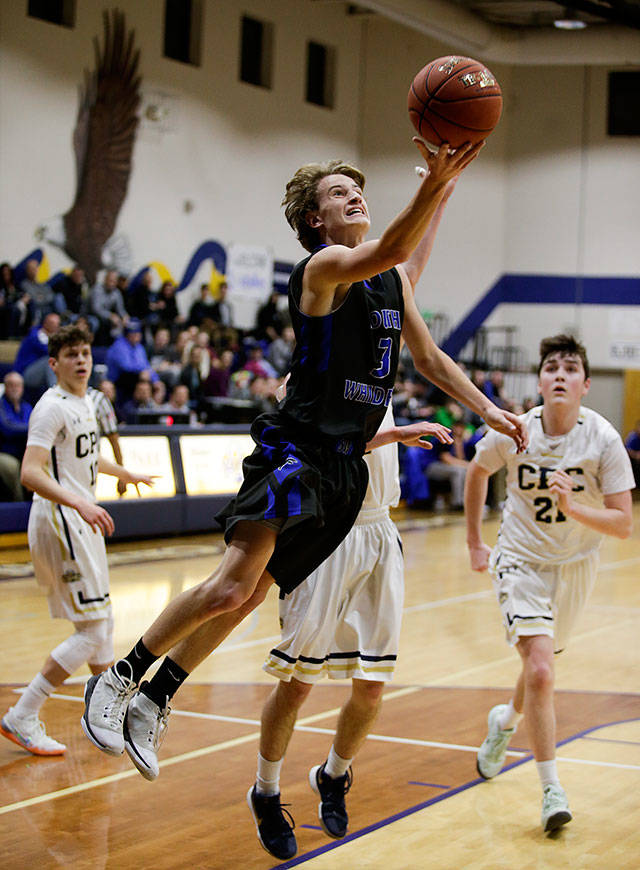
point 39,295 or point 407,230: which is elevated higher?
point 39,295

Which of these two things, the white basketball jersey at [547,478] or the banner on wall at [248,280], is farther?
the banner on wall at [248,280]

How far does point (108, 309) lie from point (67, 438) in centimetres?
1166

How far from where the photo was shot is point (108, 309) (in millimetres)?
16859

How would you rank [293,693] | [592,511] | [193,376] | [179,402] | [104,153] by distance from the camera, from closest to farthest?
[293,693] → [592,511] → [179,402] → [193,376] → [104,153]

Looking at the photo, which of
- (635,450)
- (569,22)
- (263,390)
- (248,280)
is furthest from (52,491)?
(569,22)

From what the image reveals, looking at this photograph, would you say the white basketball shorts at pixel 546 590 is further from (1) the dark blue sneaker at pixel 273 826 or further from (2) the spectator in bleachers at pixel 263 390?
(2) the spectator in bleachers at pixel 263 390

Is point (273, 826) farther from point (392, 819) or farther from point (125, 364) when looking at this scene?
point (125, 364)

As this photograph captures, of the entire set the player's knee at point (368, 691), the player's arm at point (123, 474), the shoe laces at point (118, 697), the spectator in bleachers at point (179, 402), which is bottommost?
the player's knee at point (368, 691)

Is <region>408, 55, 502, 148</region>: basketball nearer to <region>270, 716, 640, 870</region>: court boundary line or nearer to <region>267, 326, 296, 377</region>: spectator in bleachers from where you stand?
<region>270, 716, 640, 870</region>: court boundary line

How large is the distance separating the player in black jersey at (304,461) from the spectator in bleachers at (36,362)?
9245mm

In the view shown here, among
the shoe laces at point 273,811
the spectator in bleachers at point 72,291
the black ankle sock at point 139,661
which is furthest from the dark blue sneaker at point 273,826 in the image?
the spectator in bleachers at point 72,291

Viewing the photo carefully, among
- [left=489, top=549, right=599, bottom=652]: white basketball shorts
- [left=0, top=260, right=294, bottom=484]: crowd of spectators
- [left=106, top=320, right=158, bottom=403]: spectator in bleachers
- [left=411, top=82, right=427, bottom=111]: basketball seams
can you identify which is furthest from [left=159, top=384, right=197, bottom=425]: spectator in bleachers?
[left=411, top=82, right=427, bottom=111]: basketball seams

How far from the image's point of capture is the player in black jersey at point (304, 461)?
11.7 ft

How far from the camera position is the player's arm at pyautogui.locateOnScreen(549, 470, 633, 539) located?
4531 millimetres
